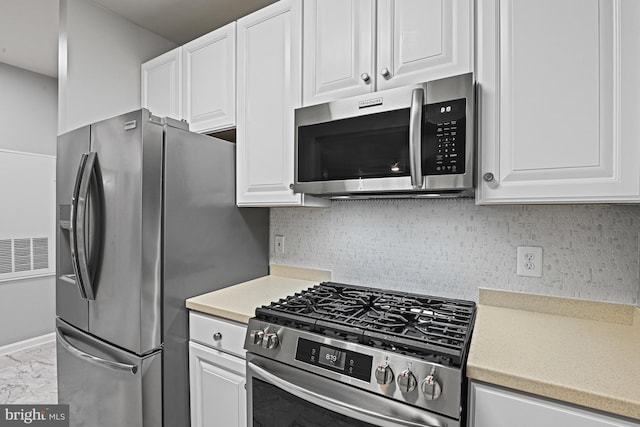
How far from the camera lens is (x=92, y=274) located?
5.16 ft

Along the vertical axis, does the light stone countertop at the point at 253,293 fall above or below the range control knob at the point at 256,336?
above

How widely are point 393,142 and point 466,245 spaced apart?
608 mm

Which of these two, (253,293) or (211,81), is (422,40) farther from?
(253,293)

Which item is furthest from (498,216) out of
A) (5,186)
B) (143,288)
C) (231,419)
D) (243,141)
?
(5,186)

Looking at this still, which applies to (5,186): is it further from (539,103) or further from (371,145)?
(539,103)

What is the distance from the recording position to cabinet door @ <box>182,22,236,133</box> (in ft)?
5.89

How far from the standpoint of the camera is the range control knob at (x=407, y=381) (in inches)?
36.8

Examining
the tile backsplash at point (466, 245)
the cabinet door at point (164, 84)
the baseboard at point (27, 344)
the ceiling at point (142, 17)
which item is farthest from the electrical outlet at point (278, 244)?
the baseboard at point (27, 344)

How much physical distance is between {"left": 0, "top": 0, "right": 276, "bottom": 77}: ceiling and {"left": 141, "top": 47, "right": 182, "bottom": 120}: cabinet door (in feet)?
1.00

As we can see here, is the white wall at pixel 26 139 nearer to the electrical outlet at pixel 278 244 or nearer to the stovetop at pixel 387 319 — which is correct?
the electrical outlet at pixel 278 244

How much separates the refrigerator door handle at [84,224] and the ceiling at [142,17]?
1.18m

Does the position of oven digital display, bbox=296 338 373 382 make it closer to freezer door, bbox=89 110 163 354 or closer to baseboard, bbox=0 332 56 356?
freezer door, bbox=89 110 163 354

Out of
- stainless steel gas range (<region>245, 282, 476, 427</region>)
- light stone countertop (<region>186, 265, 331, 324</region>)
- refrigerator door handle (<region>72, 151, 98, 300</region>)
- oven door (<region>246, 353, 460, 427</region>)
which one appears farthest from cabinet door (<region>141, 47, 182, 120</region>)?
oven door (<region>246, 353, 460, 427</region>)

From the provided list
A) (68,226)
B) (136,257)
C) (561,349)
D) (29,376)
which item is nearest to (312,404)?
(561,349)
